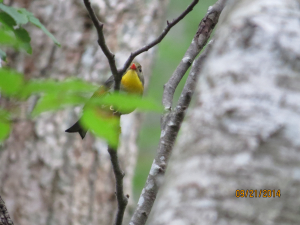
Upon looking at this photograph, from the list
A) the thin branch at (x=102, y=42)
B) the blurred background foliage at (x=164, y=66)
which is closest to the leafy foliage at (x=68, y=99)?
the thin branch at (x=102, y=42)

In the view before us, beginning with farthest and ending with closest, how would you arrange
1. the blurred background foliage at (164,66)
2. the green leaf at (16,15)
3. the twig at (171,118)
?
the blurred background foliage at (164,66) < the twig at (171,118) < the green leaf at (16,15)

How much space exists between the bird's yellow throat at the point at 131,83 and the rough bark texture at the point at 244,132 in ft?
8.97

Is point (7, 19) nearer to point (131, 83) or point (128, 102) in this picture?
point (128, 102)

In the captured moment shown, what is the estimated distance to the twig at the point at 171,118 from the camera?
2576mm

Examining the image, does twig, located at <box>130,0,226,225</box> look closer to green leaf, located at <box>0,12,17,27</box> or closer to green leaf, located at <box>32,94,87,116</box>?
green leaf, located at <box>0,12,17,27</box>

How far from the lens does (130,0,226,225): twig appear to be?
8.45 feet

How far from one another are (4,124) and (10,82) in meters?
0.15

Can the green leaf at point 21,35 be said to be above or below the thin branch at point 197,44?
above

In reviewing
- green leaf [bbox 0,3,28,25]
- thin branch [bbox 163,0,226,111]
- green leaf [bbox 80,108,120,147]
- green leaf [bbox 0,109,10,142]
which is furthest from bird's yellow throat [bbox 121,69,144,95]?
green leaf [bbox 80,108,120,147]

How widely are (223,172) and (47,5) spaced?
4.58 meters

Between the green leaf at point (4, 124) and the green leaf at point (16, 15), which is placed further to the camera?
the green leaf at point (16, 15)

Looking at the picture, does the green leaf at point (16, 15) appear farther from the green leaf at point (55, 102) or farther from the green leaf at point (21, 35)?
the green leaf at point (55, 102)

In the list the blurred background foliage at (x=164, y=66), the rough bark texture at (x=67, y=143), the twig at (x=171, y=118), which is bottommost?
the blurred background foliage at (x=164, y=66)
